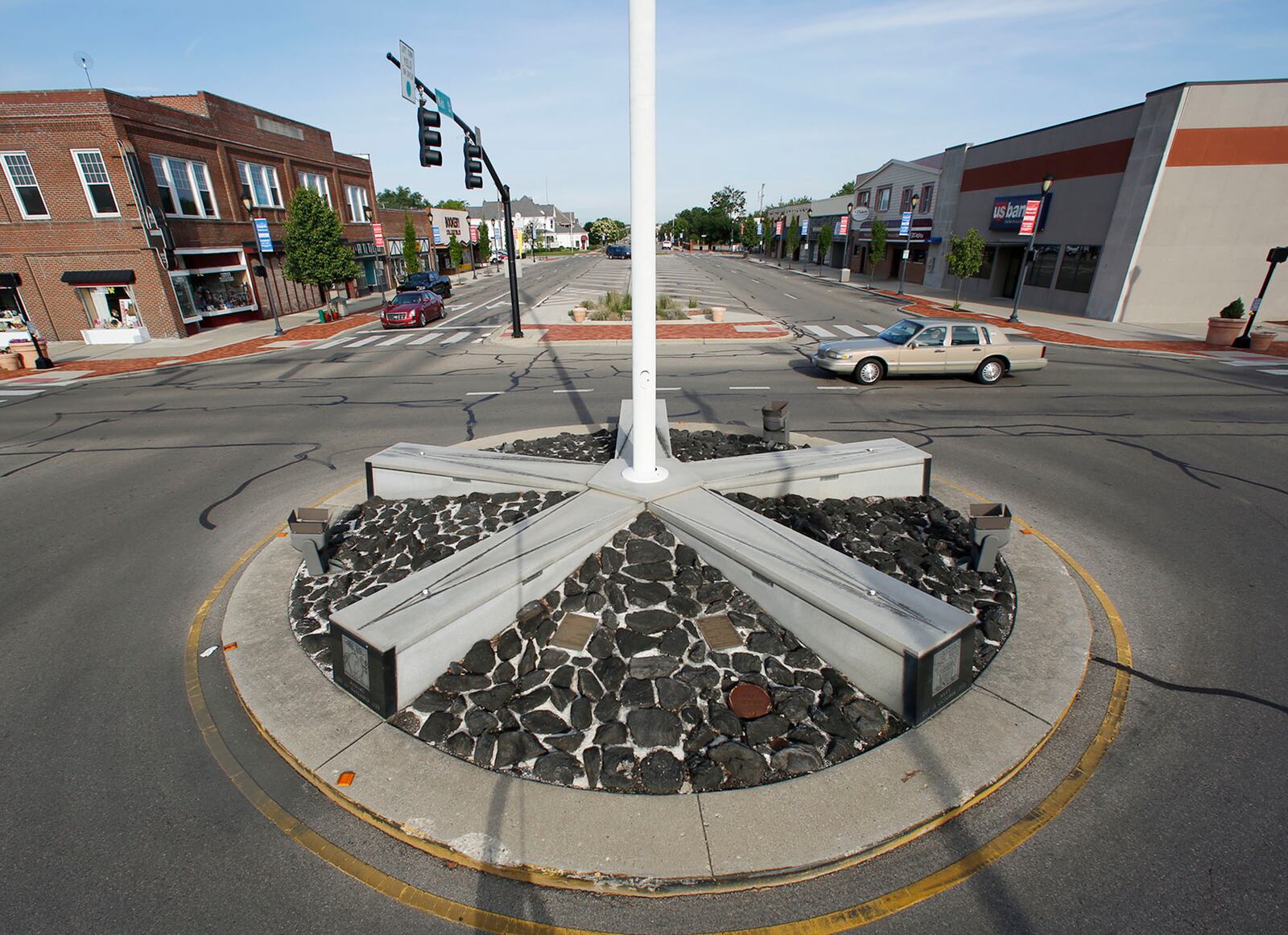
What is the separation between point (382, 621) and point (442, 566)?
0.91 meters

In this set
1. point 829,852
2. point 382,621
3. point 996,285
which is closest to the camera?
point 829,852

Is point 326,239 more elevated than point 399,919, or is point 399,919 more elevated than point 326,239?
point 326,239

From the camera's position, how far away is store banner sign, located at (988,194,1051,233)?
2898cm

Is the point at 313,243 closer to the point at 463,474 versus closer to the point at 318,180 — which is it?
the point at 318,180

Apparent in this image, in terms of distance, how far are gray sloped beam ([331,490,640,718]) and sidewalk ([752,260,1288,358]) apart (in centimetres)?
2238

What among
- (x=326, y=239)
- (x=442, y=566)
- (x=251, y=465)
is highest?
(x=326, y=239)

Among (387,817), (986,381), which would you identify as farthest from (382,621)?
(986,381)

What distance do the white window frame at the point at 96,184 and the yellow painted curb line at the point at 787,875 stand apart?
88.4ft

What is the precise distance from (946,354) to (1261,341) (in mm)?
13038

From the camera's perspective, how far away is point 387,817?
389cm

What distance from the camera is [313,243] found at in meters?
27.8

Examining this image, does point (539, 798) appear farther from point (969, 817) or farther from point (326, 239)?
point (326, 239)

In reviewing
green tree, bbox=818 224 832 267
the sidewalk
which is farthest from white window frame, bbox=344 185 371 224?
green tree, bbox=818 224 832 267

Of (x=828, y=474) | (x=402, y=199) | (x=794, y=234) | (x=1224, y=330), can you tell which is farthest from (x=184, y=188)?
(x=402, y=199)
